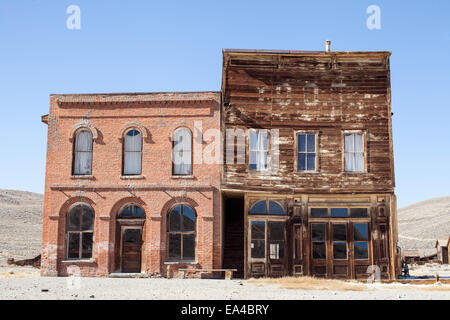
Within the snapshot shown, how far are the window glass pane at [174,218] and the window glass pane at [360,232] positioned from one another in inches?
291

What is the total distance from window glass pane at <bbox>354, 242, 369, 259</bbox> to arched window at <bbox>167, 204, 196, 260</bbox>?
683cm

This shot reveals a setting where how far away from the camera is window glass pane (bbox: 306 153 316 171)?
74.7 feet

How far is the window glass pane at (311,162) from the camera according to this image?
2277 cm

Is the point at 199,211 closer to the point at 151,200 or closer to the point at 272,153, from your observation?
the point at 151,200

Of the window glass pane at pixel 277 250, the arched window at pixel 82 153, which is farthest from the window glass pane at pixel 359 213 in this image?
the arched window at pixel 82 153

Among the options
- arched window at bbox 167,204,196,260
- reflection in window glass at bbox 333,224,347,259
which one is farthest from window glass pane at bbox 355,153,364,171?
arched window at bbox 167,204,196,260

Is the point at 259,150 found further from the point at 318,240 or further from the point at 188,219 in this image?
the point at 318,240

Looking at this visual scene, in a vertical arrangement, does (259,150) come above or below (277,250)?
above

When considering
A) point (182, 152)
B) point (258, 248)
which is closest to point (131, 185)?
point (182, 152)

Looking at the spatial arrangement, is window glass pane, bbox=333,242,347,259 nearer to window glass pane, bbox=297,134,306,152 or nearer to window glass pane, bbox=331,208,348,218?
window glass pane, bbox=331,208,348,218

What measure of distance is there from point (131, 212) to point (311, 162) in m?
7.96

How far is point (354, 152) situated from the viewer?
22.8 meters
